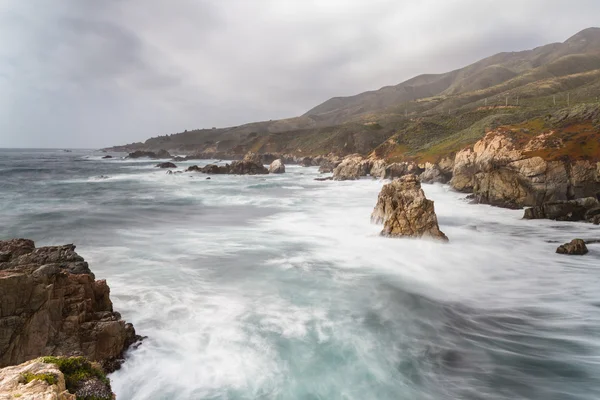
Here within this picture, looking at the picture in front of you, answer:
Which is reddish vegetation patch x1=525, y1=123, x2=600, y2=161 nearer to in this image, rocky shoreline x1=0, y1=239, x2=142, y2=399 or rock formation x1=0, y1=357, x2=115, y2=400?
rocky shoreline x1=0, y1=239, x2=142, y2=399

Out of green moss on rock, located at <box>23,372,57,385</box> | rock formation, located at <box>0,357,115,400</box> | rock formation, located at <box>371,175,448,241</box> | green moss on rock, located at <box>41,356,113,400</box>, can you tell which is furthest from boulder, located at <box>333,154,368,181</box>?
green moss on rock, located at <box>23,372,57,385</box>

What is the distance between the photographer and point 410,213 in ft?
72.1

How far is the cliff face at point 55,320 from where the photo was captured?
830 centimetres

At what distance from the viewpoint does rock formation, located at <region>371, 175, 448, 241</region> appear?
2170cm

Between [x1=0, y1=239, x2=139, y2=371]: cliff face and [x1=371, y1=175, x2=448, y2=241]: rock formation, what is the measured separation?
16568 mm

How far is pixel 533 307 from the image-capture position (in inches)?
529

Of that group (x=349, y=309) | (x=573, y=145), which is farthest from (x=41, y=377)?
(x=573, y=145)

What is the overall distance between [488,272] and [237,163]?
236 feet

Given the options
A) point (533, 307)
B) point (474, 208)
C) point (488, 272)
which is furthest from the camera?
point (474, 208)

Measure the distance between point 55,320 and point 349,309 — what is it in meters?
9.46

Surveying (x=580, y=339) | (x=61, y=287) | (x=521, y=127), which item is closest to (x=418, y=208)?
(x=580, y=339)

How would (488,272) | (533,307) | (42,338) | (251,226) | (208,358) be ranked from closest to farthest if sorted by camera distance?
(42,338) → (208,358) → (533,307) → (488,272) → (251,226)

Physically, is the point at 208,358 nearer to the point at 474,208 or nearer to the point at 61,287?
the point at 61,287

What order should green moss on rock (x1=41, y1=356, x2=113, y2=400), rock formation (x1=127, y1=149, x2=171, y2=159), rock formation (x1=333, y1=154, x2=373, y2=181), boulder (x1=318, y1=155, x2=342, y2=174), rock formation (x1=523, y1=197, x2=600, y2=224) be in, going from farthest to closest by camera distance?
1. rock formation (x1=127, y1=149, x2=171, y2=159)
2. boulder (x1=318, y1=155, x2=342, y2=174)
3. rock formation (x1=333, y1=154, x2=373, y2=181)
4. rock formation (x1=523, y1=197, x2=600, y2=224)
5. green moss on rock (x1=41, y1=356, x2=113, y2=400)
